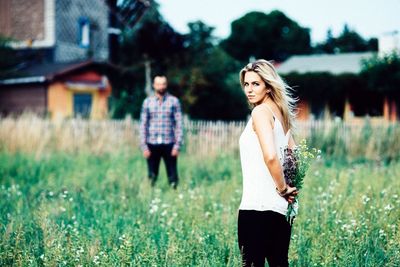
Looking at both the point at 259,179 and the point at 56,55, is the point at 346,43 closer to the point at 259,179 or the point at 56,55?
the point at 56,55

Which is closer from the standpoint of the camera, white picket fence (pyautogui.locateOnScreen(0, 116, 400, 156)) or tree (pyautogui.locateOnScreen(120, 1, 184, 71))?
white picket fence (pyautogui.locateOnScreen(0, 116, 400, 156))

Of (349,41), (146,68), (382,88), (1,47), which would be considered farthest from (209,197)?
(349,41)

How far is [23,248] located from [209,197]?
2836 millimetres

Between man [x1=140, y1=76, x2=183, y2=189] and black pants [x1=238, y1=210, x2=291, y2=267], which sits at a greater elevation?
man [x1=140, y1=76, x2=183, y2=189]

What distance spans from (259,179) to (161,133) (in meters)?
4.74

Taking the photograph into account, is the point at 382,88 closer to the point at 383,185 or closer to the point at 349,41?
the point at 383,185

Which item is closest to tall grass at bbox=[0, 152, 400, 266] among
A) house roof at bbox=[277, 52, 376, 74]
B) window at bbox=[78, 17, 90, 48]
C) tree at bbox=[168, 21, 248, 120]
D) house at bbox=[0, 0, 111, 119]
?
tree at bbox=[168, 21, 248, 120]

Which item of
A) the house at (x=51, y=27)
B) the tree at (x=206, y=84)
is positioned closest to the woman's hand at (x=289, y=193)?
the tree at (x=206, y=84)

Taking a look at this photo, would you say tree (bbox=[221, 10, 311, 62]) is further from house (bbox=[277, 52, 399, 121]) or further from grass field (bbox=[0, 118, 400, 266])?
grass field (bbox=[0, 118, 400, 266])

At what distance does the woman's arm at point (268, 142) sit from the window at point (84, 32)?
27477 millimetres

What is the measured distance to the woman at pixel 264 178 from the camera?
2.75 m

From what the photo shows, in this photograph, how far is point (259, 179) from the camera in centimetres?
278

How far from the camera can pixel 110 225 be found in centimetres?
480

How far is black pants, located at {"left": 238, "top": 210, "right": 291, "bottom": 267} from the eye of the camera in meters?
2.78
